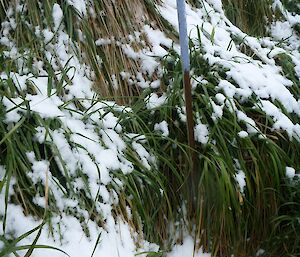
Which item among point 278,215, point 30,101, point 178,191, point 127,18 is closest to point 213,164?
point 178,191

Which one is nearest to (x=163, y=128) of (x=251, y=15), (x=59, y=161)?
(x=59, y=161)

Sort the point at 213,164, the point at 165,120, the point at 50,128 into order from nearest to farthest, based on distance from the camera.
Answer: the point at 50,128 → the point at 213,164 → the point at 165,120

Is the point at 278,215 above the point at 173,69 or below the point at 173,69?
below

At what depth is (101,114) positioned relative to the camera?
6.24ft

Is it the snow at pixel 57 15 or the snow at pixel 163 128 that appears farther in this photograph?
the snow at pixel 57 15

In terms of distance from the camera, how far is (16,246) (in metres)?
1.39

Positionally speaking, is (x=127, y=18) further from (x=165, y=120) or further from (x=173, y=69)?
(x=165, y=120)

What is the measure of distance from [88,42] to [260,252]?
3.96ft

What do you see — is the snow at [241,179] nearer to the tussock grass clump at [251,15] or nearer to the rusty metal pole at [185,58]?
the rusty metal pole at [185,58]

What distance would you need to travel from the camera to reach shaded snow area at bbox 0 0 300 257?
61.3 inches

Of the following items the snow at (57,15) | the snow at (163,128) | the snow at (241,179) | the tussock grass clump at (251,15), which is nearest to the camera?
the snow at (241,179)

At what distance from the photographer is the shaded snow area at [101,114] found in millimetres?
1557

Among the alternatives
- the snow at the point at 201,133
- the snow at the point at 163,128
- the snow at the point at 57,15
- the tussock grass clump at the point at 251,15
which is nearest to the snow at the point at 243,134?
the snow at the point at 201,133

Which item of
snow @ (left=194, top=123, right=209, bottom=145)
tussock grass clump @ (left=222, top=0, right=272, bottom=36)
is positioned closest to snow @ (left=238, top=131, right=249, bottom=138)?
snow @ (left=194, top=123, right=209, bottom=145)
